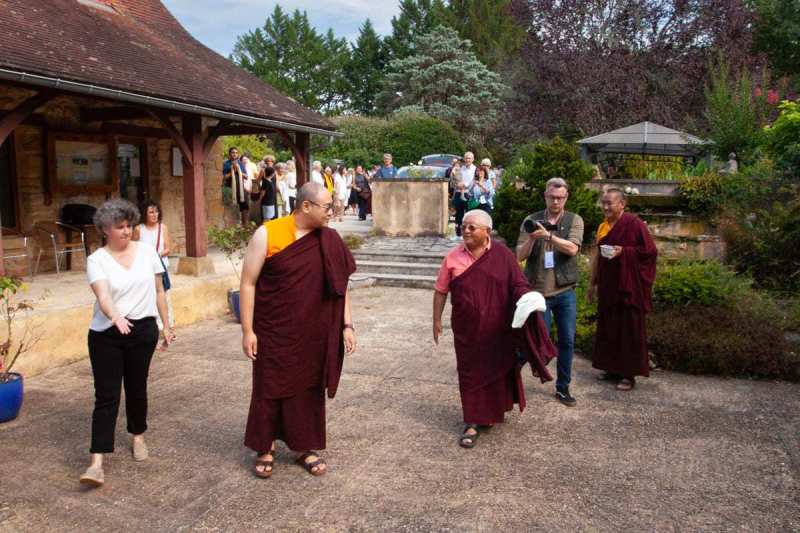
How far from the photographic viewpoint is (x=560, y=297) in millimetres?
5684

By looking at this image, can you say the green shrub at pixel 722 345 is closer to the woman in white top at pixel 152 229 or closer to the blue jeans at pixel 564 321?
the blue jeans at pixel 564 321

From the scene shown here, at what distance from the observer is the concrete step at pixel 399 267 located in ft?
40.2

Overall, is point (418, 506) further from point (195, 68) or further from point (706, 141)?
point (706, 141)

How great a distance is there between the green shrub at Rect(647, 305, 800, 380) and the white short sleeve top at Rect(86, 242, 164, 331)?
4.83 m

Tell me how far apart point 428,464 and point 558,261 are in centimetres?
204

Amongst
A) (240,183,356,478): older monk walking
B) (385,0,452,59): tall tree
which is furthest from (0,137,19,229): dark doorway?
(385,0,452,59): tall tree

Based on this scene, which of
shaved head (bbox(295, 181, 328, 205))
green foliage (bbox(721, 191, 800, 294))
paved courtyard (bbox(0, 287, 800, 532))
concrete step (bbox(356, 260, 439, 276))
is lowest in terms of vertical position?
paved courtyard (bbox(0, 287, 800, 532))

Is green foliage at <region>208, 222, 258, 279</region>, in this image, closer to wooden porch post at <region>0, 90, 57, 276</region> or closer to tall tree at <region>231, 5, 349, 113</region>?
wooden porch post at <region>0, 90, 57, 276</region>

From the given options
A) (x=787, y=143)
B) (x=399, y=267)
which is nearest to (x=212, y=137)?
(x=399, y=267)

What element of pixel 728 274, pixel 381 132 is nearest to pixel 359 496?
pixel 728 274

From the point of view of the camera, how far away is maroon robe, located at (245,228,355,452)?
4164mm

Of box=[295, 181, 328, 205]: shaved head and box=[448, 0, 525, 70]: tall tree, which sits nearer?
box=[295, 181, 328, 205]: shaved head

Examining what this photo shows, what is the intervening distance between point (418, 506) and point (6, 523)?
2251mm

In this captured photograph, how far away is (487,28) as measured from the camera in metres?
48.5
